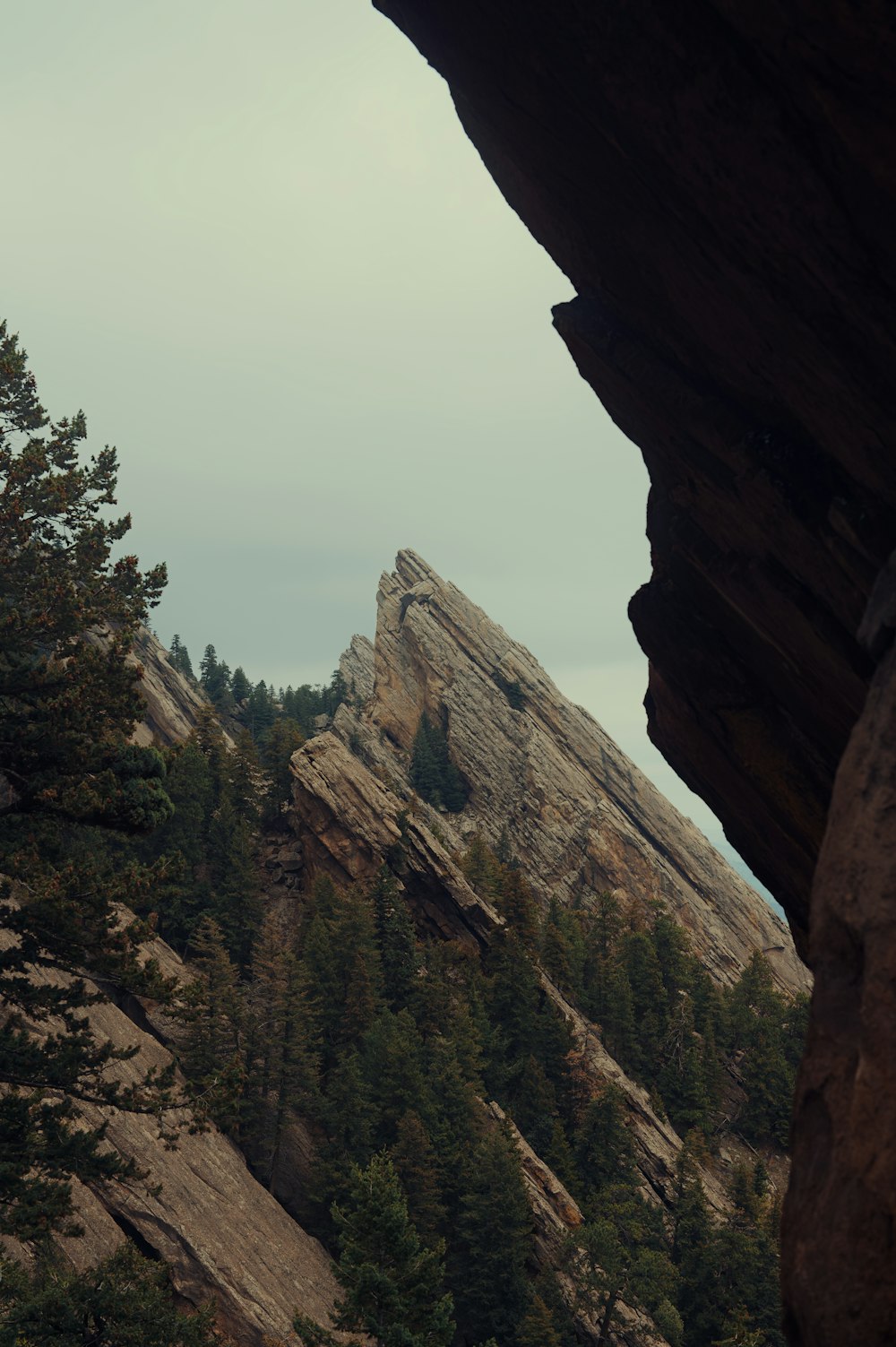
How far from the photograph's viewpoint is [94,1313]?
22062 millimetres

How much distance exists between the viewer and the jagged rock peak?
106688 mm

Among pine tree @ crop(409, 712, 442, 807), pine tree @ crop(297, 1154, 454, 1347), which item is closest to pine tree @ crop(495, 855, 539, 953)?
pine tree @ crop(297, 1154, 454, 1347)

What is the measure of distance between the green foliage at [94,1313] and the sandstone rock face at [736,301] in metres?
19.4

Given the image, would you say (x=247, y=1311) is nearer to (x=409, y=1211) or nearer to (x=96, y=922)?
(x=409, y=1211)

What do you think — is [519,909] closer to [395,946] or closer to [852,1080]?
[395,946]

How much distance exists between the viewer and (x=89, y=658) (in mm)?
19922

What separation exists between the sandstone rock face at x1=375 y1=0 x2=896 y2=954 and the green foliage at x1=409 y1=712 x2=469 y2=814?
9757 cm

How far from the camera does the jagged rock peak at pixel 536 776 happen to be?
350ft

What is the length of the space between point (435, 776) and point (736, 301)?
105 meters

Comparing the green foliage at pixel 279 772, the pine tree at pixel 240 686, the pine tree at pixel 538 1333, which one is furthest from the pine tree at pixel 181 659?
the pine tree at pixel 538 1333

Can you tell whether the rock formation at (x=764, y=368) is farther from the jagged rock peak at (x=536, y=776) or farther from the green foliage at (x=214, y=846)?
the jagged rock peak at (x=536, y=776)

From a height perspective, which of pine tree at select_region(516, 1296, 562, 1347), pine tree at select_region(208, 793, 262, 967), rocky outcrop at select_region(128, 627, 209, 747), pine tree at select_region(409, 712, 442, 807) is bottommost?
pine tree at select_region(516, 1296, 562, 1347)

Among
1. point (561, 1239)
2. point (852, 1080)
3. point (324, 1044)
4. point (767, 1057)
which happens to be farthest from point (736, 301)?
point (767, 1057)

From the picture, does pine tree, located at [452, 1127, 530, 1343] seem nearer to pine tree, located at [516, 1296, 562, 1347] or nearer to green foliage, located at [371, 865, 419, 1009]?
pine tree, located at [516, 1296, 562, 1347]
